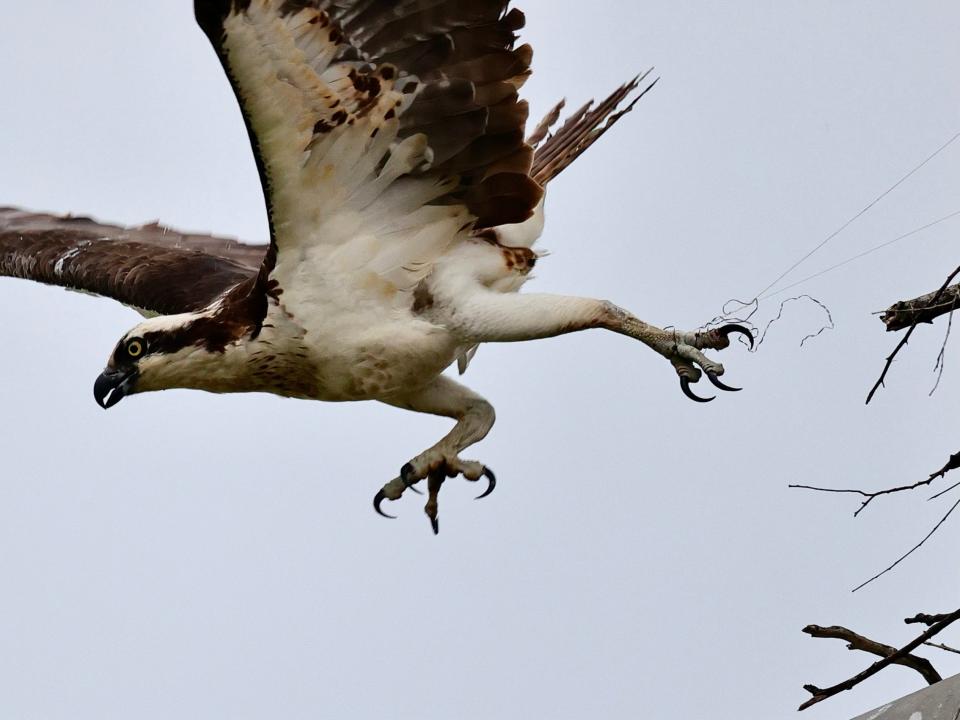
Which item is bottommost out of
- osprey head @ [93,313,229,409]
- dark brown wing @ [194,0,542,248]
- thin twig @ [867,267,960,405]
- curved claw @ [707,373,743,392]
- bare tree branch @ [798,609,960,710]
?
bare tree branch @ [798,609,960,710]

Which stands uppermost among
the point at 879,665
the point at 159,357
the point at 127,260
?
the point at 127,260

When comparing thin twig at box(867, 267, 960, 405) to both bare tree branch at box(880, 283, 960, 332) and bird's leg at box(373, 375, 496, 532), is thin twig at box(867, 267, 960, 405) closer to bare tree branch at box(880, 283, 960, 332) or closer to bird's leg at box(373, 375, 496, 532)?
bare tree branch at box(880, 283, 960, 332)

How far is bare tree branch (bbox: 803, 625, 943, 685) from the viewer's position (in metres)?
5.50

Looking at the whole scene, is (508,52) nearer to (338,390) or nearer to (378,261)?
(378,261)

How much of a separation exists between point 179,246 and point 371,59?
3136 millimetres

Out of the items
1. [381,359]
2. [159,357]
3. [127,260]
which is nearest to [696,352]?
[381,359]

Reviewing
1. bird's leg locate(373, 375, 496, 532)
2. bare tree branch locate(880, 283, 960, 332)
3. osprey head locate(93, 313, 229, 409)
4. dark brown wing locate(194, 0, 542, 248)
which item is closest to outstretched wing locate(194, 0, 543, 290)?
dark brown wing locate(194, 0, 542, 248)

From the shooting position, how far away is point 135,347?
739 centimetres

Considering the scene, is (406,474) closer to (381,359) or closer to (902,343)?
(381,359)

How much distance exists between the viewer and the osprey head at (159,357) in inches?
289

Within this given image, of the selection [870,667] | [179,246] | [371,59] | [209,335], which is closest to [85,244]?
[179,246]

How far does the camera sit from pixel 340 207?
727 cm

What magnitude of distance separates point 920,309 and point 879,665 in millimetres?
1098

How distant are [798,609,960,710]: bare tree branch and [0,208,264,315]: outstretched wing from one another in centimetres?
385
